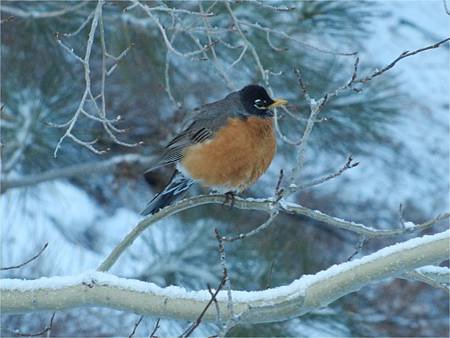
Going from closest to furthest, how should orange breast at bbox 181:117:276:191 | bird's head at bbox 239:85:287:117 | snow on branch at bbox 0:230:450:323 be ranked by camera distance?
snow on branch at bbox 0:230:450:323 → orange breast at bbox 181:117:276:191 → bird's head at bbox 239:85:287:117

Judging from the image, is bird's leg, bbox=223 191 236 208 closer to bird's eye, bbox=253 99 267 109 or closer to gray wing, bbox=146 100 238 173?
gray wing, bbox=146 100 238 173

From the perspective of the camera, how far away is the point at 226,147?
2.93 m

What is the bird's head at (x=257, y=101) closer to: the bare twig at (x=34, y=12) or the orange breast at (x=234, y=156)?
the orange breast at (x=234, y=156)

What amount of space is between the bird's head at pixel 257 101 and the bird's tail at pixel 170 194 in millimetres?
283

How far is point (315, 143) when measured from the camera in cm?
411

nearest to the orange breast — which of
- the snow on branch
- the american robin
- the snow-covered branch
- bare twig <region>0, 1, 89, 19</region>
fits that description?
the american robin

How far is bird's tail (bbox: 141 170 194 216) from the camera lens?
9.63ft

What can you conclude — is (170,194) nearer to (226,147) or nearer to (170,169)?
(226,147)

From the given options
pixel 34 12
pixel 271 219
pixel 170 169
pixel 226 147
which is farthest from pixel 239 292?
pixel 170 169

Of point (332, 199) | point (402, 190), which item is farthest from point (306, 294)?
point (402, 190)

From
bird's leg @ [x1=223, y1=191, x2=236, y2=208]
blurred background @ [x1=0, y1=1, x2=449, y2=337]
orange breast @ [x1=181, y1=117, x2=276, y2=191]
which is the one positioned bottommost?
blurred background @ [x1=0, y1=1, x2=449, y2=337]

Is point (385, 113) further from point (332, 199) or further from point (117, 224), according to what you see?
point (117, 224)

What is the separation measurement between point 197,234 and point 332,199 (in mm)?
1025

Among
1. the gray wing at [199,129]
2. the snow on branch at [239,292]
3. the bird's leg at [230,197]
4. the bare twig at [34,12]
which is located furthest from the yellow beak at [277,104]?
the bare twig at [34,12]
